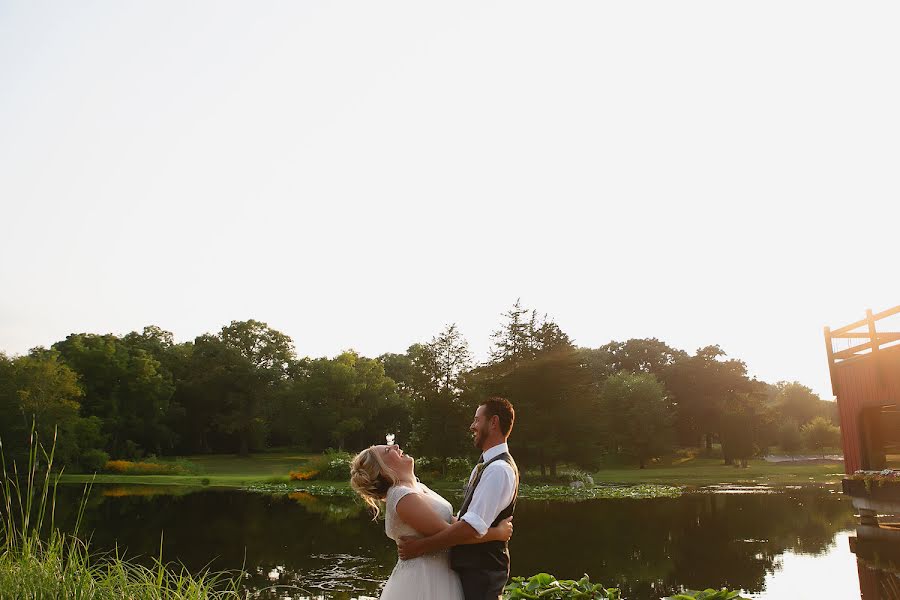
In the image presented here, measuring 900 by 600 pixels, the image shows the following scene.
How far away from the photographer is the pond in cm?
1220

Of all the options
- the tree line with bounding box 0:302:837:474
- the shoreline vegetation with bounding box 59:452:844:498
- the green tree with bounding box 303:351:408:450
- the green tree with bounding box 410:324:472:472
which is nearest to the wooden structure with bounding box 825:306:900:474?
the shoreline vegetation with bounding box 59:452:844:498

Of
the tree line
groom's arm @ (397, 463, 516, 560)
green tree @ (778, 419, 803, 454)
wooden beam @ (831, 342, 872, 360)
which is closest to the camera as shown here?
groom's arm @ (397, 463, 516, 560)

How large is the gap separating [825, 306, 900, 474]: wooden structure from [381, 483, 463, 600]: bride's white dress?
18.0 metres

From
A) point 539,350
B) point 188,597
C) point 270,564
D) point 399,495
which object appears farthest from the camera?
point 539,350

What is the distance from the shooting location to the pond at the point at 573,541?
12.2 metres

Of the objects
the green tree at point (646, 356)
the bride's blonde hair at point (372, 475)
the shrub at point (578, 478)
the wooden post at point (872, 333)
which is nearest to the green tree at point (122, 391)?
the shrub at point (578, 478)

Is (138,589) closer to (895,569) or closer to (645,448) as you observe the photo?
(895,569)

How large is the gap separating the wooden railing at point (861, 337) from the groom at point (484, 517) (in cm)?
1767

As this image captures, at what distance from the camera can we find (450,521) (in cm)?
431

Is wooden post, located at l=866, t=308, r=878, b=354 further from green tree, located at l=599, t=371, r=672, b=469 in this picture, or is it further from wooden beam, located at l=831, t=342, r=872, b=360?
green tree, located at l=599, t=371, r=672, b=469

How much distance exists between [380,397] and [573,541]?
49553 millimetres

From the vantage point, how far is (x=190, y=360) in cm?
6769

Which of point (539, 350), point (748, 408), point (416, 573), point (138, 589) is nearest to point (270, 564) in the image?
point (138, 589)

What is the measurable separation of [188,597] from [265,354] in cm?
6425
